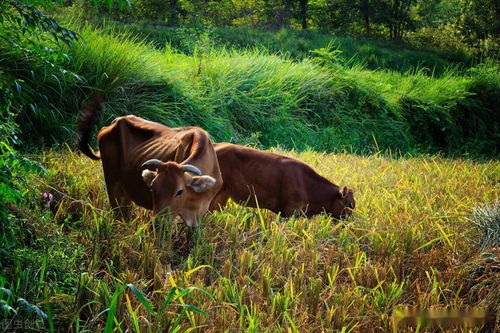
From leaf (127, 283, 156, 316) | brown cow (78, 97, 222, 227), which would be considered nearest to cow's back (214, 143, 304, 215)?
brown cow (78, 97, 222, 227)

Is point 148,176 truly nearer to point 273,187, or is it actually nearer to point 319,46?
point 273,187

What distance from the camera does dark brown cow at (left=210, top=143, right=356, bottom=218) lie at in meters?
3.80

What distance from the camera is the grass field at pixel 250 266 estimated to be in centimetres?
239

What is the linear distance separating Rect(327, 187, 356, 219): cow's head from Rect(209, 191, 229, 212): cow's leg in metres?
0.81

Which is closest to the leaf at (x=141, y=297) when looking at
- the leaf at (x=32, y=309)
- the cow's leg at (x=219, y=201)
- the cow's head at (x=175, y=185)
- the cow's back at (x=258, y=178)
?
the leaf at (x=32, y=309)

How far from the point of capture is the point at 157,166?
2982mm

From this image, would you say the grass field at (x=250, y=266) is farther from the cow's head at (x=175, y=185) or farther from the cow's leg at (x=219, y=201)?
the cow's head at (x=175, y=185)

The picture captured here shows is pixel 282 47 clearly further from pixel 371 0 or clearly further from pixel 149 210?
pixel 149 210

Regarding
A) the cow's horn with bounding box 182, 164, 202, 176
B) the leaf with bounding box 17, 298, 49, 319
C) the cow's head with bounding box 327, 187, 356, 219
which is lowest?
the cow's head with bounding box 327, 187, 356, 219

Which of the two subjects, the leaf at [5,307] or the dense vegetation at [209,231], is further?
the dense vegetation at [209,231]

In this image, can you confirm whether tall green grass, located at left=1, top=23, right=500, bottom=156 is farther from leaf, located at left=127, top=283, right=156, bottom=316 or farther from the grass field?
leaf, located at left=127, top=283, right=156, bottom=316

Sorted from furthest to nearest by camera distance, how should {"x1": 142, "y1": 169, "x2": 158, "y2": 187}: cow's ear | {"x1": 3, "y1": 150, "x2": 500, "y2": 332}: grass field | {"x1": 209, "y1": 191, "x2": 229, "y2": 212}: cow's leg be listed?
{"x1": 209, "y1": 191, "x2": 229, "y2": 212}: cow's leg < {"x1": 142, "y1": 169, "x2": 158, "y2": 187}: cow's ear < {"x1": 3, "y1": 150, "x2": 500, "y2": 332}: grass field

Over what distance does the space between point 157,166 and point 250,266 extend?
807 mm

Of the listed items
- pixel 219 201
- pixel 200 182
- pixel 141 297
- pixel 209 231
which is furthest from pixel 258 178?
pixel 141 297
